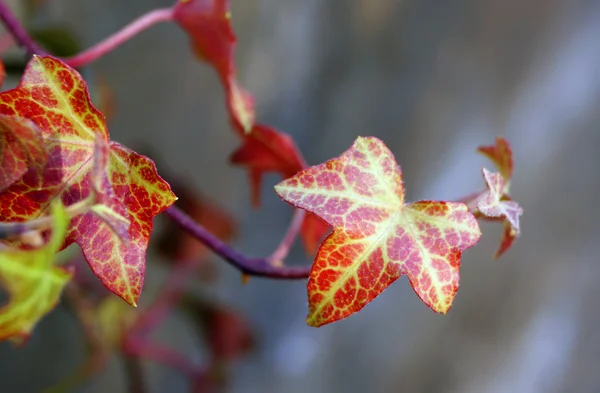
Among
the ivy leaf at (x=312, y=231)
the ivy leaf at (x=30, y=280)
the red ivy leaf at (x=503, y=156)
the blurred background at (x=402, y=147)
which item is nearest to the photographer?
the ivy leaf at (x=30, y=280)

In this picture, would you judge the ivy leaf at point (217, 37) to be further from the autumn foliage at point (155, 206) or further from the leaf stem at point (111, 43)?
the autumn foliage at point (155, 206)

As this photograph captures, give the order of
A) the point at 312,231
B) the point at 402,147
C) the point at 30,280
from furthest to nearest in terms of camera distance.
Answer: the point at 402,147, the point at 312,231, the point at 30,280

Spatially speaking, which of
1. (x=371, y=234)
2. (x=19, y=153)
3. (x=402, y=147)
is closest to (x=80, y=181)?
(x=19, y=153)

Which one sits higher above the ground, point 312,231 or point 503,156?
point 503,156

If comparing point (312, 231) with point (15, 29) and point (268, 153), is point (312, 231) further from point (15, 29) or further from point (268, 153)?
point (15, 29)

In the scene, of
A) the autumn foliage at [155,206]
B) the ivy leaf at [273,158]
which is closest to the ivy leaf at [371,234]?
the autumn foliage at [155,206]

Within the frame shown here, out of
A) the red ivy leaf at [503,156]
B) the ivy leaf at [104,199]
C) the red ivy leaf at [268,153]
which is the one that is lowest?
the red ivy leaf at [268,153]

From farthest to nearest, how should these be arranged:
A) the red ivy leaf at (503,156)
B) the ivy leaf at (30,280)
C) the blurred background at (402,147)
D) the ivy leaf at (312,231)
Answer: the blurred background at (402,147) < the ivy leaf at (312,231) < the red ivy leaf at (503,156) < the ivy leaf at (30,280)
